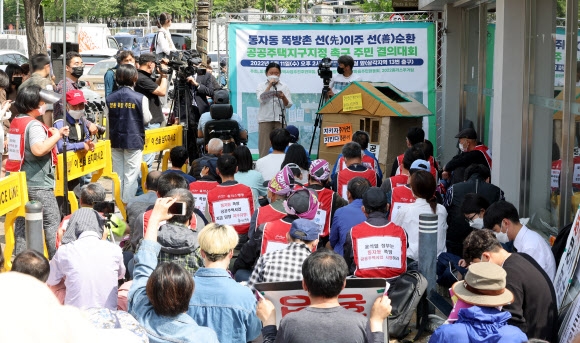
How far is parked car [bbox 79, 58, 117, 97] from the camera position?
89.8 ft

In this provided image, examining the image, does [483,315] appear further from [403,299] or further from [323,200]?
[323,200]

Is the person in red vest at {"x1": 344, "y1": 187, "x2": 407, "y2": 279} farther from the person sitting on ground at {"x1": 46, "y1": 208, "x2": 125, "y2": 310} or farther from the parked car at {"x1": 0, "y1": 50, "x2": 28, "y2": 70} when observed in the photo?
the parked car at {"x1": 0, "y1": 50, "x2": 28, "y2": 70}

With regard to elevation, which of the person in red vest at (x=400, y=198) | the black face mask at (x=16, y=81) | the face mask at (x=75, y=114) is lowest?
the person in red vest at (x=400, y=198)

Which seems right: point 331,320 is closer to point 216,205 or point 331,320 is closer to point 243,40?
point 216,205

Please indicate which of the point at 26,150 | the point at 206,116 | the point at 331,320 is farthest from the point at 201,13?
the point at 331,320

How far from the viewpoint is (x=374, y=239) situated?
629 centimetres

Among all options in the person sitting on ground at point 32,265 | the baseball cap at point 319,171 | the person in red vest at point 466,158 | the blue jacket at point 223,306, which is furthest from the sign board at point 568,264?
the person in red vest at point 466,158

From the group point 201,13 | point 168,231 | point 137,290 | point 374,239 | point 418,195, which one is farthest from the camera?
point 201,13

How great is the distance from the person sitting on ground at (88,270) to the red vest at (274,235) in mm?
1037

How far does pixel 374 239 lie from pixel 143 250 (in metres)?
2.12

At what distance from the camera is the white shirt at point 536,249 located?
19.5ft

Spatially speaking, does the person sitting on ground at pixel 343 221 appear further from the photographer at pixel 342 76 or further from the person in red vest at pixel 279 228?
the photographer at pixel 342 76

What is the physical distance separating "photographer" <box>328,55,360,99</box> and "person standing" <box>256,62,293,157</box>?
2.26 feet

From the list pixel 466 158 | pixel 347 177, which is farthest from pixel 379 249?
pixel 466 158
